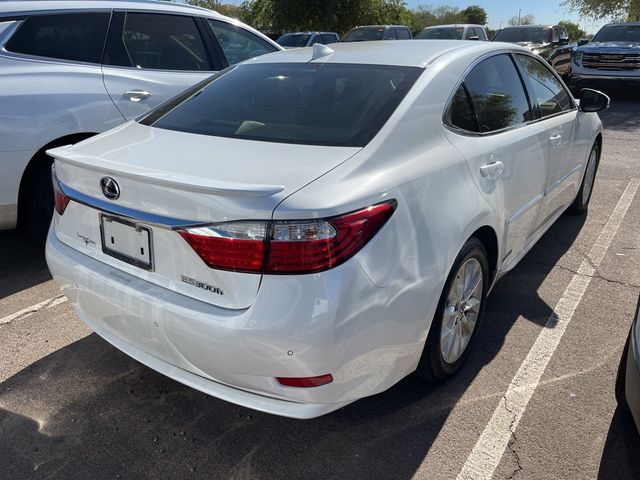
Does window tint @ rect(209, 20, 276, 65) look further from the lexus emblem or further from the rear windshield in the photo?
the lexus emblem

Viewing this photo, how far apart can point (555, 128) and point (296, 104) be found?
1943mm

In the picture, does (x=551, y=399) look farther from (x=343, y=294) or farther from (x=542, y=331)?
(x=343, y=294)

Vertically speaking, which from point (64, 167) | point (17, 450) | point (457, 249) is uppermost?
point (64, 167)

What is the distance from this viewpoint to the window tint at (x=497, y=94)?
9.80 ft

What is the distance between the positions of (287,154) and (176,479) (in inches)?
52.6

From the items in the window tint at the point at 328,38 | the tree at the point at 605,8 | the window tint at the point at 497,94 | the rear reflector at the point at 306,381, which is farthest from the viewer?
the tree at the point at 605,8

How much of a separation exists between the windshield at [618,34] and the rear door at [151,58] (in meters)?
12.1

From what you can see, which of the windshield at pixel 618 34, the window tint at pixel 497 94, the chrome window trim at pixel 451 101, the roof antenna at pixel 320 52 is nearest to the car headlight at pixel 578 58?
the windshield at pixel 618 34

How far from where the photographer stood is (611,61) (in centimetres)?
1294

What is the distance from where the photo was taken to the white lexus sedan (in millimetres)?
1935

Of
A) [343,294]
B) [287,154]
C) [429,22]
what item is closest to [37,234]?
[287,154]

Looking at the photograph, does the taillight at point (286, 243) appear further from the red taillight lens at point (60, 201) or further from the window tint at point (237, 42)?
the window tint at point (237, 42)

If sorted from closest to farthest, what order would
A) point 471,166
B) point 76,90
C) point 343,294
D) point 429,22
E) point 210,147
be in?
point 343,294
point 210,147
point 471,166
point 76,90
point 429,22

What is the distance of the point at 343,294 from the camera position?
6.27ft
